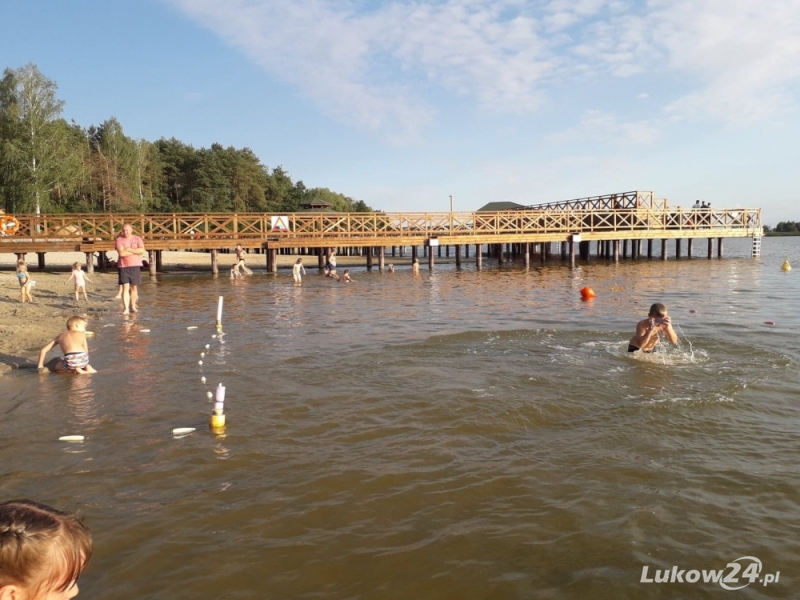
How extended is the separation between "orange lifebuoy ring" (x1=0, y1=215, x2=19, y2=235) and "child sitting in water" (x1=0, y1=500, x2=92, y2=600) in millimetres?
29763

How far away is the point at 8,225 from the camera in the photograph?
85.0 ft

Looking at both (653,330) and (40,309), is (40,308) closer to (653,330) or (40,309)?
(40,309)

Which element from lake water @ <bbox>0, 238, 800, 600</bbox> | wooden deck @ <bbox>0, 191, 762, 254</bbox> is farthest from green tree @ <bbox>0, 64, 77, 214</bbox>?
lake water @ <bbox>0, 238, 800, 600</bbox>

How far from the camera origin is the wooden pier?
27.1m

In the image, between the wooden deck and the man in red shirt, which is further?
the wooden deck

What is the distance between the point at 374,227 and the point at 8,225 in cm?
1725

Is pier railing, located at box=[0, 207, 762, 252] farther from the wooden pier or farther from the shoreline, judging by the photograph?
the shoreline

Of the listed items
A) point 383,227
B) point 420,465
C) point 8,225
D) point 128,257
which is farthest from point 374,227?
point 420,465

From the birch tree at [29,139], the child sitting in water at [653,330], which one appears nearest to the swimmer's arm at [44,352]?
the child sitting in water at [653,330]

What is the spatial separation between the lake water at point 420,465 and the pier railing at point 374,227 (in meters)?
Answer: 19.3

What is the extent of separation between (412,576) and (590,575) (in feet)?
3.44

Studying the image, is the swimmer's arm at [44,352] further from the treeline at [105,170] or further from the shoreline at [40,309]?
the treeline at [105,170]

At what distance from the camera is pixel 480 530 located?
3885mm

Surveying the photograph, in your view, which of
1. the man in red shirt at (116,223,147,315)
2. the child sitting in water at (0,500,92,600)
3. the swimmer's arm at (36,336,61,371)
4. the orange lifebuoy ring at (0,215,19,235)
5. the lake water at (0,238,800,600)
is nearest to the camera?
the child sitting in water at (0,500,92,600)
